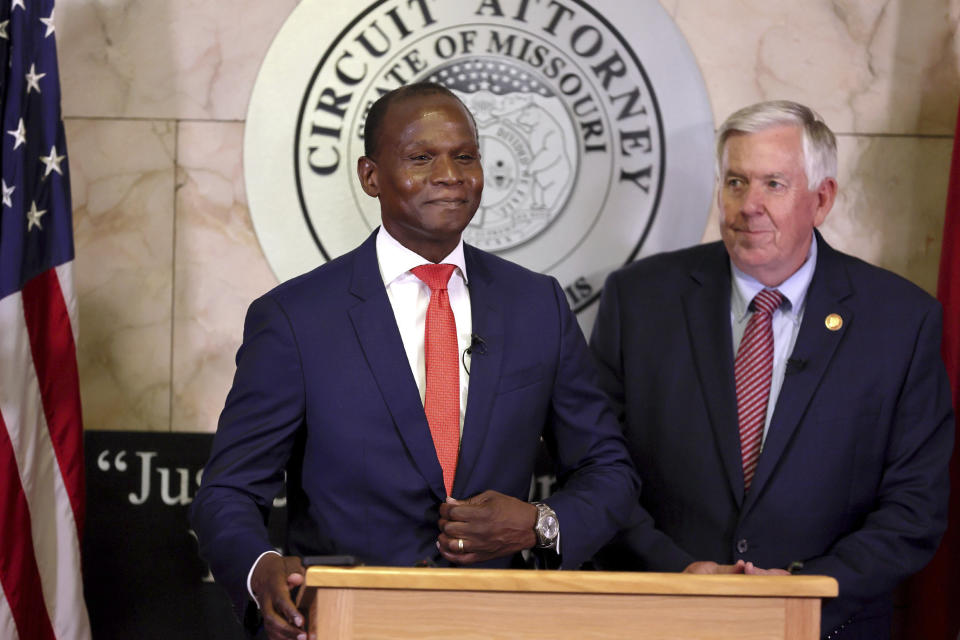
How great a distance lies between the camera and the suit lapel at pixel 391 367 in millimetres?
2277

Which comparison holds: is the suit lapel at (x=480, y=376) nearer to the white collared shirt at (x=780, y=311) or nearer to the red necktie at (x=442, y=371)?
the red necktie at (x=442, y=371)

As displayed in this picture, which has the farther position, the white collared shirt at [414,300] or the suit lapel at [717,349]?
the suit lapel at [717,349]

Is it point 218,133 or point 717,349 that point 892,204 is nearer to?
point 717,349

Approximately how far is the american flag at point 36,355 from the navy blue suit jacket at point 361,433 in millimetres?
1086

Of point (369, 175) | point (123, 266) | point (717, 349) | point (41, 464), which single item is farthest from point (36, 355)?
point (717, 349)

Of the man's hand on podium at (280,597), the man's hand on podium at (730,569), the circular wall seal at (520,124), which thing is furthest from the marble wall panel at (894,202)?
the man's hand on podium at (280,597)

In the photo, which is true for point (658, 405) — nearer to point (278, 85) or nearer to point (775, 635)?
point (775, 635)

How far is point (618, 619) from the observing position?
1.74 m

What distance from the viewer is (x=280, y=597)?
6.21 feet

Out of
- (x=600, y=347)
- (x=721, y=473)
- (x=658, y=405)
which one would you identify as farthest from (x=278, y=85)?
(x=721, y=473)

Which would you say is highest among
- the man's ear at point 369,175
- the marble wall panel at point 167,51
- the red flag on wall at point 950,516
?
the marble wall panel at point 167,51

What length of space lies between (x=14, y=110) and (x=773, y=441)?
224 centimetres

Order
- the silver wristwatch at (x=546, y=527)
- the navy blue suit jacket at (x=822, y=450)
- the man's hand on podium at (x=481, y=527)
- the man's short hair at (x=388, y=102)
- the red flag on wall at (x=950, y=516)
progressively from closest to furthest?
the man's hand on podium at (x=481, y=527)
the silver wristwatch at (x=546, y=527)
the man's short hair at (x=388, y=102)
the navy blue suit jacket at (x=822, y=450)
the red flag on wall at (x=950, y=516)

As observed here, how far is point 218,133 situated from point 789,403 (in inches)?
79.8
